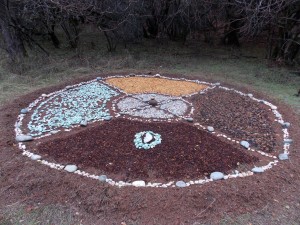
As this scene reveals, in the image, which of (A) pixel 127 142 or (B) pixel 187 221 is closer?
(B) pixel 187 221

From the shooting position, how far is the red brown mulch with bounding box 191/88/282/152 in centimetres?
380

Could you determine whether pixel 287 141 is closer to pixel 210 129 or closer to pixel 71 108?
pixel 210 129

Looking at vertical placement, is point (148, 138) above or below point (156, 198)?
above

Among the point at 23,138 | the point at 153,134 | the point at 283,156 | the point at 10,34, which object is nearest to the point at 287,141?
the point at 283,156

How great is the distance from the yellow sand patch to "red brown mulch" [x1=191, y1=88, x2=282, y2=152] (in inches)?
17.1

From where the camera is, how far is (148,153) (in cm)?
330

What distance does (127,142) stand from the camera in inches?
139

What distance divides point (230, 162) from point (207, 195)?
2.17 ft

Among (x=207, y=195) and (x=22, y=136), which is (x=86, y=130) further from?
(x=207, y=195)

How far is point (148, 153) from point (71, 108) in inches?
78.0

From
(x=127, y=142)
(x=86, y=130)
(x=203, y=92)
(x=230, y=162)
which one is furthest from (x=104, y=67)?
(x=230, y=162)

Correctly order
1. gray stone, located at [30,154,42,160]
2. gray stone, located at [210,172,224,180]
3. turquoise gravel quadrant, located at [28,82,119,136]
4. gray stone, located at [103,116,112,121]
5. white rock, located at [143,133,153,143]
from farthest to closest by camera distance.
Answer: gray stone, located at [103,116,112,121] → turquoise gravel quadrant, located at [28,82,119,136] → white rock, located at [143,133,153,143] → gray stone, located at [30,154,42,160] → gray stone, located at [210,172,224,180]

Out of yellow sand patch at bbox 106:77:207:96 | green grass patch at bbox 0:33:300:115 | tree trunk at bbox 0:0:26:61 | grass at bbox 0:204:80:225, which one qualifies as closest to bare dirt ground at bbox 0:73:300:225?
grass at bbox 0:204:80:225

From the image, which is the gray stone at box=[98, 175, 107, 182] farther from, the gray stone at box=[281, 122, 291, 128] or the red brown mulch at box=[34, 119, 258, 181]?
the gray stone at box=[281, 122, 291, 128]
